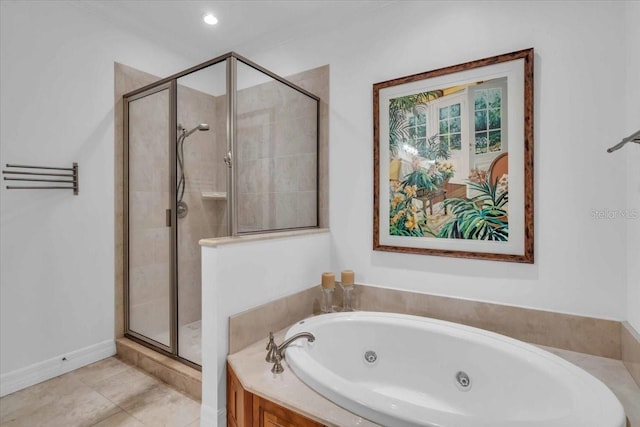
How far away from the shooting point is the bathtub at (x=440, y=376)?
109 centimetres

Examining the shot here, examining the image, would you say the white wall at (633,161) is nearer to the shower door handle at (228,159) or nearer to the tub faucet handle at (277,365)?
the tub faucet handle at (277,365)

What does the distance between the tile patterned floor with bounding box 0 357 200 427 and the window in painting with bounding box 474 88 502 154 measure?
2201 millimetres

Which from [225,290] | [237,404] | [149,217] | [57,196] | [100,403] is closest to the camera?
[237,404]

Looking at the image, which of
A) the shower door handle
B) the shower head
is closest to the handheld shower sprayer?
the shower head

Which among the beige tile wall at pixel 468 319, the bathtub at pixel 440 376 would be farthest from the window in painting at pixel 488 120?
the bathtub at pixel 440 376

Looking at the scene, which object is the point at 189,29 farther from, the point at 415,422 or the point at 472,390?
the point at 472,390

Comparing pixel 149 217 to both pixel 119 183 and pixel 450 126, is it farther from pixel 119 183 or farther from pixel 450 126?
pixel 450 126

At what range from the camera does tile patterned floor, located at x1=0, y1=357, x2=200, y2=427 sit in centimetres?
174

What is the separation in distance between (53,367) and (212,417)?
4.33 feet

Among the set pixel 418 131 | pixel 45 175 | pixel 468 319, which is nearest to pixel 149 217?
pixel 45 175

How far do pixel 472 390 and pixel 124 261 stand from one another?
2537 mm

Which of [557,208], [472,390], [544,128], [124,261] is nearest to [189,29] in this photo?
[124,261]

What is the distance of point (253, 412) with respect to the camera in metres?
1.37

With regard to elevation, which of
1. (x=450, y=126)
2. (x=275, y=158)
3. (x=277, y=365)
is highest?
(x=450, y=126)
